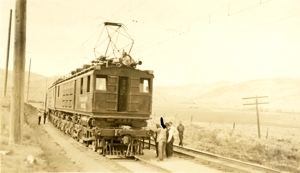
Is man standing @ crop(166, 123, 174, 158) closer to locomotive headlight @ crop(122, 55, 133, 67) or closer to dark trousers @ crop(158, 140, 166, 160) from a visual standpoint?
dark trousers @ crop(158, 140, 166, 160)

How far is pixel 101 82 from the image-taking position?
1173 cm

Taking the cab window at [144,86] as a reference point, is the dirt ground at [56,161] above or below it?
below

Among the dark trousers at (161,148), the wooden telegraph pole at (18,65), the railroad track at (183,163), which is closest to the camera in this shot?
the railroad track at (183,163)

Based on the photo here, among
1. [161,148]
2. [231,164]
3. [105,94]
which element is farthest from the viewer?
[105,94]

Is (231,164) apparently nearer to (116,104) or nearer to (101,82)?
(116,104)

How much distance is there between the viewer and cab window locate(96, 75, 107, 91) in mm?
11632

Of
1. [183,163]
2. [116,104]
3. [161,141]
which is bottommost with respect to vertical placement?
[183,163]

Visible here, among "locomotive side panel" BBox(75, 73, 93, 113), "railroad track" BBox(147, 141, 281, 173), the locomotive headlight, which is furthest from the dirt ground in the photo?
the locomotive headlight

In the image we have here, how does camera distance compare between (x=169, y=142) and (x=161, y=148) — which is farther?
(x=169, y=142)

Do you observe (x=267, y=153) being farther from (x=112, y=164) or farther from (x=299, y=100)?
(x=299, y=100)

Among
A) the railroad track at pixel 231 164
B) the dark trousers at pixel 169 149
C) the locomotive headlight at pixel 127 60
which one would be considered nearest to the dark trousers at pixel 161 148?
the dark trousers at pixel 169 149

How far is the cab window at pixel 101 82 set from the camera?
11632mm

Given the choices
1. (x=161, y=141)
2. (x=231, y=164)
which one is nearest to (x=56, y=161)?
(x=161, y=141)

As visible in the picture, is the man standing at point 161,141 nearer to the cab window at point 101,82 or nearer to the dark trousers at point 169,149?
the dark trousers at point 169,149
